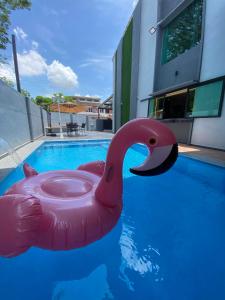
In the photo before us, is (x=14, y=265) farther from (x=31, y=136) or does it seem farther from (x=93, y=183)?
(x=31, y=136)

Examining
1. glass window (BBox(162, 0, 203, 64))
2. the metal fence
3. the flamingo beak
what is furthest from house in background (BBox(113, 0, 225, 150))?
the metal fence

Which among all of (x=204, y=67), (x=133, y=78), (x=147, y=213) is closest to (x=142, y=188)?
(x=147, y=213)

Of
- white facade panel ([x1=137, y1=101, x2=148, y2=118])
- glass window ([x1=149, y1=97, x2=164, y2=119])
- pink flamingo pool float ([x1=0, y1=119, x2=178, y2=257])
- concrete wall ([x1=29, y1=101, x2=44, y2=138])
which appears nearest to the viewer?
pink flamingo pool float ([x1=0, y1=119, x2=178, y2=257])

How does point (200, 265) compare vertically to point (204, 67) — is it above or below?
below

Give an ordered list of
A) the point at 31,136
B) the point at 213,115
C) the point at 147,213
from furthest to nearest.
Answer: the point at 31,136 → the point at 213,115 → the point at 147,213

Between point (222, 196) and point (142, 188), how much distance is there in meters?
1.45

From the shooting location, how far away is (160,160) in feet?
3.58

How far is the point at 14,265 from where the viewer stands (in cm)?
147

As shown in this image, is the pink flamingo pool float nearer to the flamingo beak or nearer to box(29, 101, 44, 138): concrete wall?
the flamingo beak

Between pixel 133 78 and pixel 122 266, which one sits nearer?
pixel 122 266

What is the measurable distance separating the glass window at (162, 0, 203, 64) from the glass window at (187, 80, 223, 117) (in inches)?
84.7

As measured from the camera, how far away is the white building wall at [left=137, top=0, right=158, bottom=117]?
9.40 m

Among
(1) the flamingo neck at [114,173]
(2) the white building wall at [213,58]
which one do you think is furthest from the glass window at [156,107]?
(1) the flamingo neck at [114,173]

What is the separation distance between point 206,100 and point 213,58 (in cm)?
149
